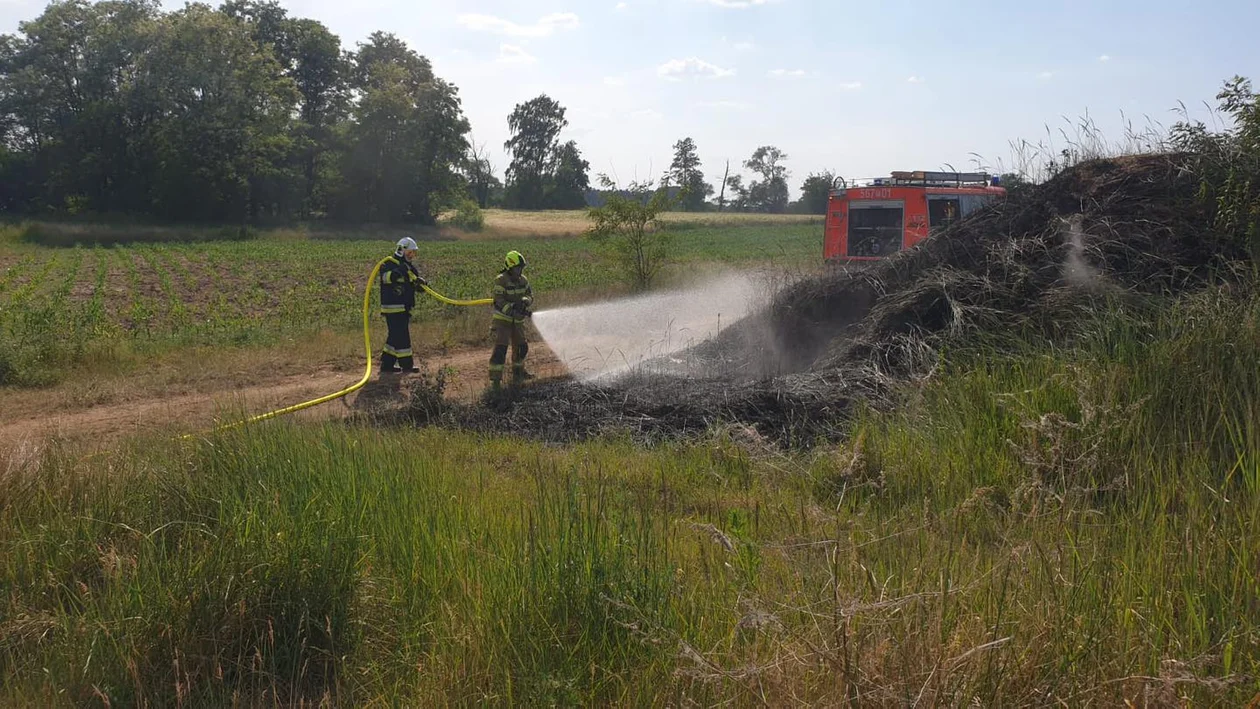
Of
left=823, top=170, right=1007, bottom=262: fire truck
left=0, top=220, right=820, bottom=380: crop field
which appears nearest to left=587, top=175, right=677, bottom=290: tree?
left=0, top=220, right=820, bottom=380: crop field

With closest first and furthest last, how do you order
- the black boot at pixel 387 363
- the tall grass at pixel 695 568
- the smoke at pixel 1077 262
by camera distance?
the tall grass at pixel 695 568, the smoke at pixel 1077 262, the black boot at pixel 387 363

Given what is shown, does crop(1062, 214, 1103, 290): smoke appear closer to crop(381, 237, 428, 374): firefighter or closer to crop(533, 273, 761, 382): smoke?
crop(533, 273, 761, 382): smoke

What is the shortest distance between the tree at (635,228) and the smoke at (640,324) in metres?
1.83

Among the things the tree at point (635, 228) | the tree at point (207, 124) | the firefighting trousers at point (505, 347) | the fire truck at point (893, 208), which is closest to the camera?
the firefighting trousers at point (505, 347)

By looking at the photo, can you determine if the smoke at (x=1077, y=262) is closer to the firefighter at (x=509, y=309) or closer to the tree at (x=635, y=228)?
the firefighter at (x=509, y=309)

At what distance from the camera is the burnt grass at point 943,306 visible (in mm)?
7555

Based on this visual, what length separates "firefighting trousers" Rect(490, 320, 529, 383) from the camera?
424 inches

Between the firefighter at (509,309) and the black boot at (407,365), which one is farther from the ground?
the firefighter at (509,309)

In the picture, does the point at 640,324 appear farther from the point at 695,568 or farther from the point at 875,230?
the point at 695,568

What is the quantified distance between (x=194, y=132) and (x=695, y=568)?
54033 mm

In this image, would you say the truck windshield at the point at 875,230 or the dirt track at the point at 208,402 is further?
the truck windshield at the point at 875,230

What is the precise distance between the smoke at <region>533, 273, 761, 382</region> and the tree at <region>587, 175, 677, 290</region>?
6.02 ft

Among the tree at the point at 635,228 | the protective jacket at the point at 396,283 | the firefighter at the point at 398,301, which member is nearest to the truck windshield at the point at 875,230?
the tree at the point at 635,228

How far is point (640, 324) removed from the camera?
1486 centimetres
